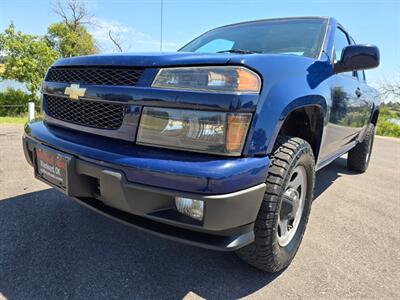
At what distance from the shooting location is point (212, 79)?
56.6 inches

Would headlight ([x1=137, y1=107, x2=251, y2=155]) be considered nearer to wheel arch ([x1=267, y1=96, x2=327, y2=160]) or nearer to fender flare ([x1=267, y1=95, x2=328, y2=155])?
fender flare ([x1=267, y1=95, x2=328, y2=155])

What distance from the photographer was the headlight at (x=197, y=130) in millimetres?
1409

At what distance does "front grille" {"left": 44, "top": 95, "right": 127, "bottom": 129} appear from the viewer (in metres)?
1.64

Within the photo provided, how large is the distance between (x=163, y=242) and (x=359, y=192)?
2818 millimetres

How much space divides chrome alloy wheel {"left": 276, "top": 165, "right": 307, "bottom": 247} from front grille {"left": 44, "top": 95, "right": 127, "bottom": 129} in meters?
1.07

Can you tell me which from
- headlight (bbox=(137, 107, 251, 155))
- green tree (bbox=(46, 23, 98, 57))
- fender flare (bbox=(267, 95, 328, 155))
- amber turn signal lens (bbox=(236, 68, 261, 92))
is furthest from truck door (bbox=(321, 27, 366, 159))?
green tree (bbox=(46, 23, 98, 57))

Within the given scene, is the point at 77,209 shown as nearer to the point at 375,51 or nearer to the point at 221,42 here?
the point at 221,42

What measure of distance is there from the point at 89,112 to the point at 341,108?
7.00 feet

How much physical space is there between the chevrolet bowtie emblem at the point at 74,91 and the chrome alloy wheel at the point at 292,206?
1327mm

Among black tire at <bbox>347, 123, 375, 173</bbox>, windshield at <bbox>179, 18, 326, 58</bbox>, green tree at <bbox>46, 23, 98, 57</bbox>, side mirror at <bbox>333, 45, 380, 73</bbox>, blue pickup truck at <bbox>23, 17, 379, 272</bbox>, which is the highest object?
green tree at <bbox>46, 23, 98, 57</bbox>

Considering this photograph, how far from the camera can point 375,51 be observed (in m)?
2.24

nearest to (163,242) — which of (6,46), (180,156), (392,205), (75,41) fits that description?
(180,156)

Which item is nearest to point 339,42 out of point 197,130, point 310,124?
point 310,124

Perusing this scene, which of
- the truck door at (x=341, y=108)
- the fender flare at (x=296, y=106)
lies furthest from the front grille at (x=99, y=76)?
the truck door at (x=341, y=108)
